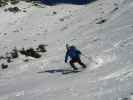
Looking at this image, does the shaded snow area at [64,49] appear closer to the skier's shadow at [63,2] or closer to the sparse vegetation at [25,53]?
the sparse vegetation at [25,53]

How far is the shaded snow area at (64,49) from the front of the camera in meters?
14.2

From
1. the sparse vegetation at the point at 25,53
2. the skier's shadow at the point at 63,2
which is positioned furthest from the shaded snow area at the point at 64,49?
the skier's shadow at the point at 63,2

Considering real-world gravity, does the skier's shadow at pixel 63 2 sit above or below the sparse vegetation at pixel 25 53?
above

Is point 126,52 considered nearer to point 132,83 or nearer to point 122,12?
point 132,83

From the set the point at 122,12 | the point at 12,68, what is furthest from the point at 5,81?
the point at 122,12

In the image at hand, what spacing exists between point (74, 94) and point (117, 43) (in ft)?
31.7

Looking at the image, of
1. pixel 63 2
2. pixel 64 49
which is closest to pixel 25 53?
pixel 64 49

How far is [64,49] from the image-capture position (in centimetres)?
2730

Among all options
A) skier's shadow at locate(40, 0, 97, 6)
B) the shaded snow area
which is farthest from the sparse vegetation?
skier's shadow at locate(40, 0, 97, 6)

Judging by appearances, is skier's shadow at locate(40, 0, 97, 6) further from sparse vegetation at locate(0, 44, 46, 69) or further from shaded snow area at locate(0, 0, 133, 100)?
sparse vegetation at locate(0, 44, 46, 69)

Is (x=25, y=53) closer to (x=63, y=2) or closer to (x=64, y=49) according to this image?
(x=64, y=49)

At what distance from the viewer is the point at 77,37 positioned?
29766 mm

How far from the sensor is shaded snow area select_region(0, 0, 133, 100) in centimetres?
1423

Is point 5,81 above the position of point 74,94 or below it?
below
